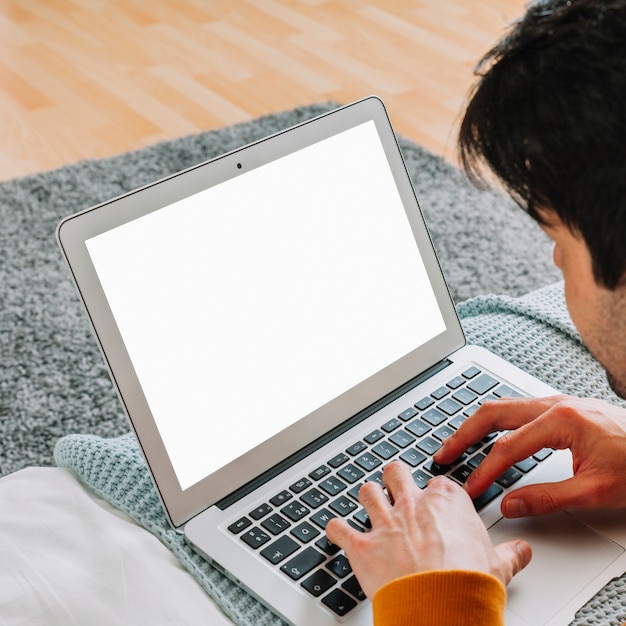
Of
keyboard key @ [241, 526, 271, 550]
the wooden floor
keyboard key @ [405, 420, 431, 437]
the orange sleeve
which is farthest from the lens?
the wooden floor

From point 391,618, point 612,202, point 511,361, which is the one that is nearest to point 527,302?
point 511,361

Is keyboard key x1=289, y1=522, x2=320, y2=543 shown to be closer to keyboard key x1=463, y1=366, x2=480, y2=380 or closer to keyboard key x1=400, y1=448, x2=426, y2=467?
keyboard key x1=400, y1=448, x2=426, y2=467

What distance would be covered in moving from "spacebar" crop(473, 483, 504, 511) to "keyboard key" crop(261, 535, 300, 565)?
153mm

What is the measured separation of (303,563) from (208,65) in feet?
8.13

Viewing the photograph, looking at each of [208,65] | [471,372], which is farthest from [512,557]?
[208,65]

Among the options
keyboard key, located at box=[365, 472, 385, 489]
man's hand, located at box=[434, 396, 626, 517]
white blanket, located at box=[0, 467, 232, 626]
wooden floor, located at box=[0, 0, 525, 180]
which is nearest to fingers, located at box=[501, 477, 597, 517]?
man's hand, located at box=[434, 396, 626, 517]

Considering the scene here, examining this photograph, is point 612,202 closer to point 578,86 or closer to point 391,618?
point 578,86

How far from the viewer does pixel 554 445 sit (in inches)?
27.5

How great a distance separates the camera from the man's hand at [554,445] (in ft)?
2.16

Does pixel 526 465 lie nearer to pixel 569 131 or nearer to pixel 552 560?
pixel 552 560

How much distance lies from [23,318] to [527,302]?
1140 mm

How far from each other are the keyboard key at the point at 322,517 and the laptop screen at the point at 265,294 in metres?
0.09

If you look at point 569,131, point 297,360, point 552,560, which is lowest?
point 552,560

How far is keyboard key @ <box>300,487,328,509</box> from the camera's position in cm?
69
